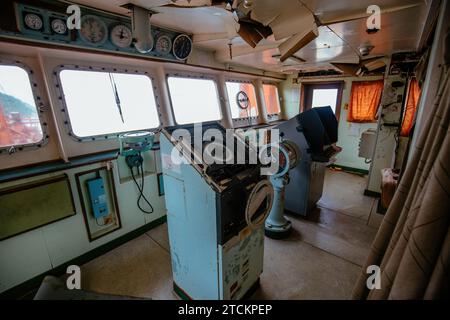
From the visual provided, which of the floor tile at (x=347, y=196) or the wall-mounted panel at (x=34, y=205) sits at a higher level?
the wall-mounted panel at (x=34, y=205)

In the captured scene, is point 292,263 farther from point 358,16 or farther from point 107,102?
point 107,102

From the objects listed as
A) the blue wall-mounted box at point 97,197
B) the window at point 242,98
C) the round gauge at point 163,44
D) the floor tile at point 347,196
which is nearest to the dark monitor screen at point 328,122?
the floor tile at point 347,196

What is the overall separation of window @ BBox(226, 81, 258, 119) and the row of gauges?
1622mm

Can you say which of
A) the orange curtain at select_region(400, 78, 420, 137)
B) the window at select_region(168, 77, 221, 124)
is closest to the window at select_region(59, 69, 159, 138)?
the window at select_region(168, 77, 221, 124)

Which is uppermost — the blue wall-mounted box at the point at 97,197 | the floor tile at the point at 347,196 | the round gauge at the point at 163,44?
the round gauge at the point at 163,44

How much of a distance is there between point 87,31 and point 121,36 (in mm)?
303

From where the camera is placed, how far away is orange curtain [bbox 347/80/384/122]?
4.28 meters

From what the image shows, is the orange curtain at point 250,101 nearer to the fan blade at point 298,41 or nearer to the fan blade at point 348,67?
the fan blade at point 348,67

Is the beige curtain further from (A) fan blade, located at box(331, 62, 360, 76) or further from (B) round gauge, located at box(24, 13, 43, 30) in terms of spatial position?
(A) fan blade, located at box(331, 62, 360, 76)

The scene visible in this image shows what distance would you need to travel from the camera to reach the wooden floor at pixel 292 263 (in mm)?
1829

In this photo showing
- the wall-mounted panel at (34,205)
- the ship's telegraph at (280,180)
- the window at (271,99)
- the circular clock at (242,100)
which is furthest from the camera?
the window at (271,99)

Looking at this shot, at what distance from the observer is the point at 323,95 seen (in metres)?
5.14

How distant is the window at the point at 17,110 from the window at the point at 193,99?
5.19 feet
